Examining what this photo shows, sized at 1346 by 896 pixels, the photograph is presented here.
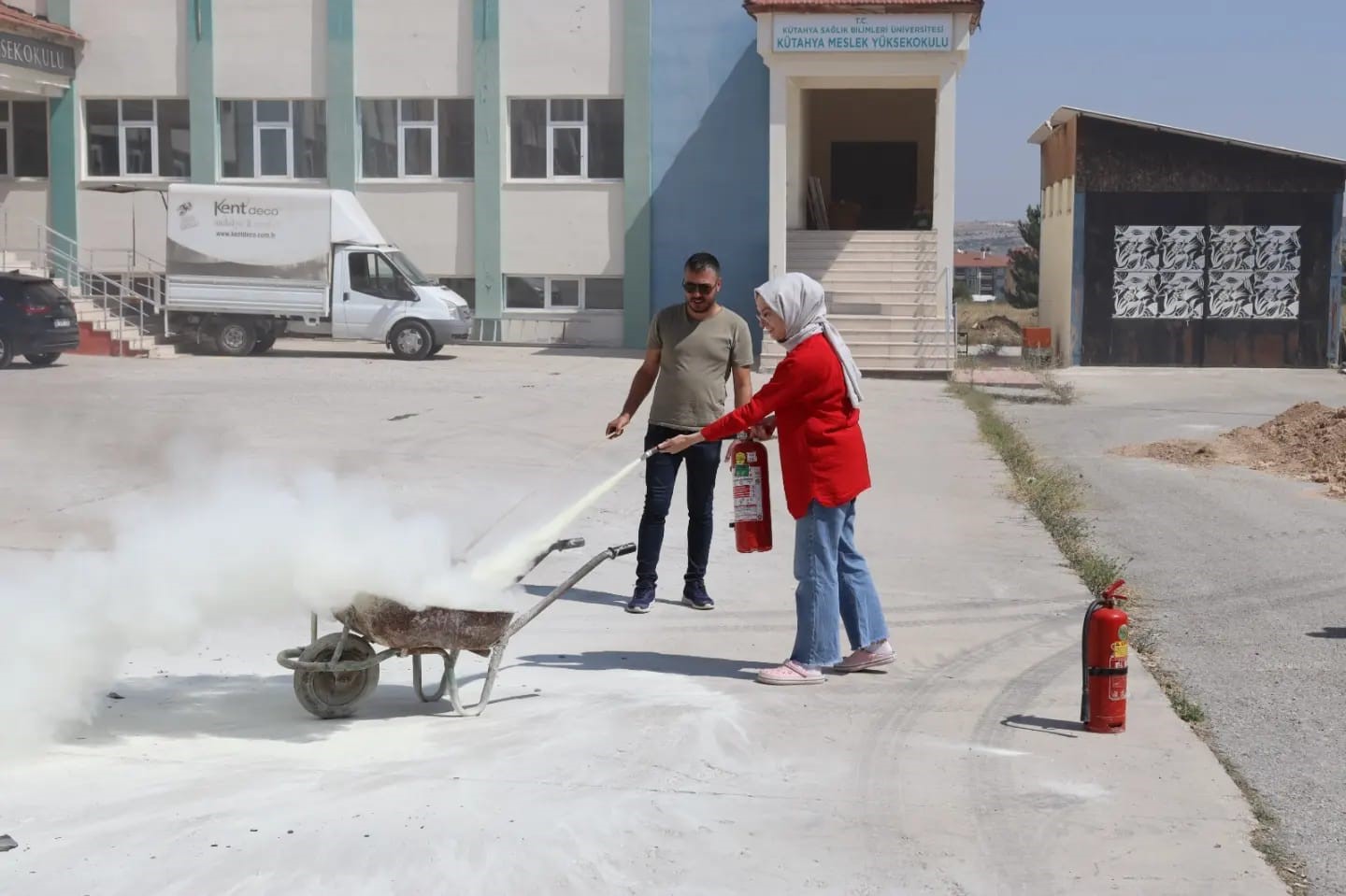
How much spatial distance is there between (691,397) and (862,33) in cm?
1988

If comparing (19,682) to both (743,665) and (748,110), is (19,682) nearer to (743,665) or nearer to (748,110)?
(743,665)

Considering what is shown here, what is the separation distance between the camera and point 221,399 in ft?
63.8

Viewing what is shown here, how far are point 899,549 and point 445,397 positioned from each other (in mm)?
10682

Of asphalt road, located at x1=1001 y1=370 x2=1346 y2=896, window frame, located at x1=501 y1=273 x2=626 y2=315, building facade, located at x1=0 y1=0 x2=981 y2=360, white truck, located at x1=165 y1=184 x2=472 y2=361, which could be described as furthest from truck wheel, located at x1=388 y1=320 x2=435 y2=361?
asphalt road, located at x1=1001 y1=370 x2=1346 y2=896

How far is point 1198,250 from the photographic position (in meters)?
28.9

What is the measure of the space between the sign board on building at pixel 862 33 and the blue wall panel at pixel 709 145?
4.05 meters

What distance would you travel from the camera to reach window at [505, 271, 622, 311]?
3228cm

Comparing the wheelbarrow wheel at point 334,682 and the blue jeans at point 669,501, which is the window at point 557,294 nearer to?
the blue jeans at point 669,501

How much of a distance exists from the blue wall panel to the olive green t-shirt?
22367mm

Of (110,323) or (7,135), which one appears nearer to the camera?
(110,323)

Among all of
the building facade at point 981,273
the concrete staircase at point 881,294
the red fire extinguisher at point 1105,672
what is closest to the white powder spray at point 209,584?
the red fire extinguisher at point 1105,672

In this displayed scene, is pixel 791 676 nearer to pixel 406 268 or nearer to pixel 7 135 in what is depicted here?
pixel 406 268

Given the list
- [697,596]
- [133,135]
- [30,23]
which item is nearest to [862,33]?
[133,135]

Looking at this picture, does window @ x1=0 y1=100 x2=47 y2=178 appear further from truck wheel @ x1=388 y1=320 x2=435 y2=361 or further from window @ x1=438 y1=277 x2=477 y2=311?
truck wheel @ x1=388 y1=320 x2=435 y2=361
